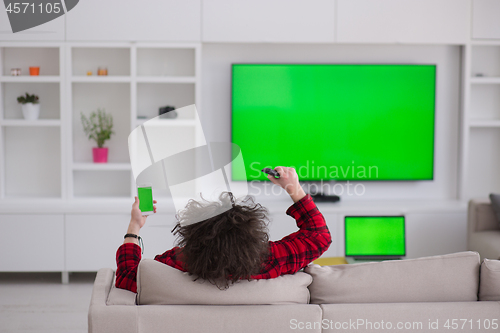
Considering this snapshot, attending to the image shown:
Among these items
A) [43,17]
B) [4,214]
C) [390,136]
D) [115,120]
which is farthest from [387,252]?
[43,17]

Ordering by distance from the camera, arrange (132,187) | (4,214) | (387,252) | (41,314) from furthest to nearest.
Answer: (132,187), (4,214), (41,314), (387,252)

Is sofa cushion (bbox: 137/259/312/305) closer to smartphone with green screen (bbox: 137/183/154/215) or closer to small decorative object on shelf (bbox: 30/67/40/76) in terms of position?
smartphone with green screen (bbox: 137/183/154/215)

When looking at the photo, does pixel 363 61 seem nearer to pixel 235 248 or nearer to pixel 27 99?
pixel 27 99

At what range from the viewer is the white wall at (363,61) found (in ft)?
12.4

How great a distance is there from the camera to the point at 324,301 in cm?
140

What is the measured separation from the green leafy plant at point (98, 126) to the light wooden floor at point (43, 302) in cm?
103

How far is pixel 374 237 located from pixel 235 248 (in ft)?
4.72

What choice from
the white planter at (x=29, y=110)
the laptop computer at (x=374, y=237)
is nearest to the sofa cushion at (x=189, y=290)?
the laptop computer at (x=374, y=237)

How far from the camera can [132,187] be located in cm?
365

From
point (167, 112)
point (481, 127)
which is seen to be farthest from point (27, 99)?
point (481, 127)

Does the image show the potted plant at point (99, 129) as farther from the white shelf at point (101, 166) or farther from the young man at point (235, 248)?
the young man at point (235, 248)

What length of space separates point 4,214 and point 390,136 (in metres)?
2.90

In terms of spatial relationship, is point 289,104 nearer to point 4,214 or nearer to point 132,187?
point 132,187

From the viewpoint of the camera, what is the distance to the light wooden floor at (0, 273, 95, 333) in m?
2.69
